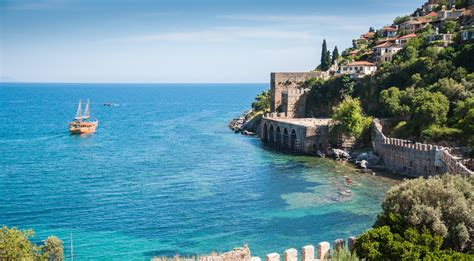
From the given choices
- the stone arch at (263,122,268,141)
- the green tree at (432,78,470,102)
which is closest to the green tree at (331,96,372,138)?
the green tree at (432,78,470,102)

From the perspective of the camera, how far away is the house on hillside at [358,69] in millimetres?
74312

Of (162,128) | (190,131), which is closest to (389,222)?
(190,131)

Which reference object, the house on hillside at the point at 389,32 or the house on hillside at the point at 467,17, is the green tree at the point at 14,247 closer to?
the house on hillside at the point at 467,17

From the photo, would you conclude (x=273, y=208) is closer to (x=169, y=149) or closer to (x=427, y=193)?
(x=427, y=193)

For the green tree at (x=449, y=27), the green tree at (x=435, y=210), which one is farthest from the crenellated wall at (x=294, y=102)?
the green tree at (x=435, y=210)

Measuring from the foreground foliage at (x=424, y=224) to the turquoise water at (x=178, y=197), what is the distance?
10612 mm

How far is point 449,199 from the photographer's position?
19750 millimetres

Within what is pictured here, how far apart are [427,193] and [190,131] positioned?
222 feet

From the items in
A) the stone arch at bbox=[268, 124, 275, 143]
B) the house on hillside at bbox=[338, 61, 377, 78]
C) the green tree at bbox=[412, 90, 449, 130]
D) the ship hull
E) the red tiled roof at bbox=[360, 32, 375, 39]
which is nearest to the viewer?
the green tree at bbox=[412, 90, 449, 130]

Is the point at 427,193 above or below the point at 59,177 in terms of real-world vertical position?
above

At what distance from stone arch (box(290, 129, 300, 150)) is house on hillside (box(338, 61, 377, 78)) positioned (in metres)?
15.3

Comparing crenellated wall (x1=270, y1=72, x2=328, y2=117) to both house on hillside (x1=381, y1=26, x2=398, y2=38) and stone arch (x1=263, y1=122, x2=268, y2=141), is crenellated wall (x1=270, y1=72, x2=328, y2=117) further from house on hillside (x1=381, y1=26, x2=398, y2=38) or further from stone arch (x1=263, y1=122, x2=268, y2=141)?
house on hillside (x1=381, y1=26, x2=398, y2=38)

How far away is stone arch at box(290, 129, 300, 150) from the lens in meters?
62.6

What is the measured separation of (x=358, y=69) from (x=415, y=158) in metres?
33.0
